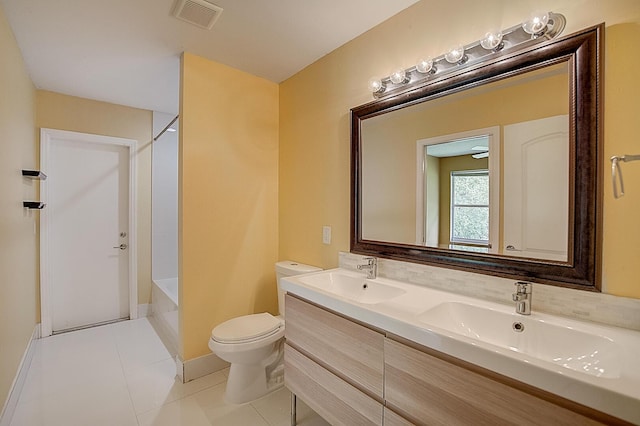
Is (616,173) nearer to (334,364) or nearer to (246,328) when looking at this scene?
(334,364)

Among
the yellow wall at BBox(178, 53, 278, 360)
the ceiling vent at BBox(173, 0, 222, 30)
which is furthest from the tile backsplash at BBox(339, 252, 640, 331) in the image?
the ceiling vent at BBox(173, 0, 222, 30)

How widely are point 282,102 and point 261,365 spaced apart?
2.14 m

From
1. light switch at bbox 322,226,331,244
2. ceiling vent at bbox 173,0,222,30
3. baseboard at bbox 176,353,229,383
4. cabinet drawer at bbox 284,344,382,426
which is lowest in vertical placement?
baseboard at bbox 176,353,229,383

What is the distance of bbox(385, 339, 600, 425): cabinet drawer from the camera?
0.79m

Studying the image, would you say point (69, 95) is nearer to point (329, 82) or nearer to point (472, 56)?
point (329, 82)

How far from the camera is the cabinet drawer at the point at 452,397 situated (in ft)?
2.60

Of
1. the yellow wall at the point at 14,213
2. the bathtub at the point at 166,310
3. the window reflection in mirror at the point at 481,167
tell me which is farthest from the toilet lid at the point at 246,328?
the yellow wall at the point at 14,213

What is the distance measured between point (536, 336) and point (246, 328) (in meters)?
1.62

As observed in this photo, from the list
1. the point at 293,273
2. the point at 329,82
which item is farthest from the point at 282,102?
the point at 293,273

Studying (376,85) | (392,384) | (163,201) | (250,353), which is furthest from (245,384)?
(163,201)

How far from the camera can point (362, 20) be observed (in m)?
1.84

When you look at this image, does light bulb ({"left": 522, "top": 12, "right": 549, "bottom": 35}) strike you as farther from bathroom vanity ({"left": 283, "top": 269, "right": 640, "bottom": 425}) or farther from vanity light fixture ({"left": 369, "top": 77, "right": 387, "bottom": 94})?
bathroom vanity ({"left": 283, "top": 269, "right": 640, "bottom": 425})

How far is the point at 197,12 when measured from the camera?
5.71ft

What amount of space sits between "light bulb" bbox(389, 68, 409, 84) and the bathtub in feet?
7.93
